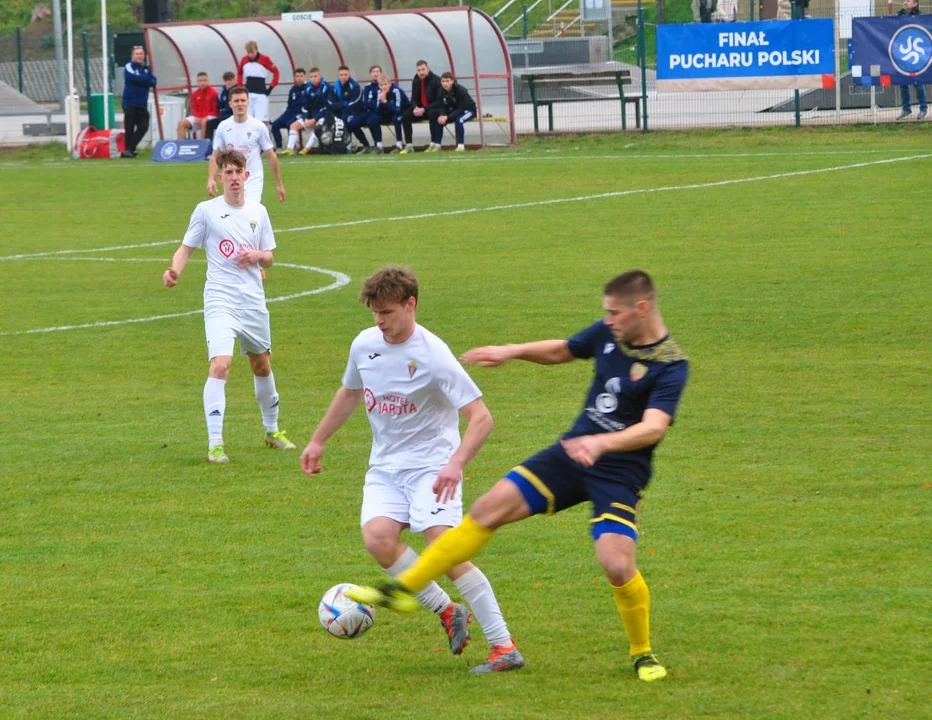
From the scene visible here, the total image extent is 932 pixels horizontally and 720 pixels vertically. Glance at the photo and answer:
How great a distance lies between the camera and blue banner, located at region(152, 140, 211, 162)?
111 ft

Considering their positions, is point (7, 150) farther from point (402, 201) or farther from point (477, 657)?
point (477, 657)

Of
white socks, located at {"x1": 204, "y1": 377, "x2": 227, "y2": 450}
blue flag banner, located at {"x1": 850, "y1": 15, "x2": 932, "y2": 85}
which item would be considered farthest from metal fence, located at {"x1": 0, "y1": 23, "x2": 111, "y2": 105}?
white socks, located at {"x1": 204, "y1": 377, "x2": 227, "y2": 450}

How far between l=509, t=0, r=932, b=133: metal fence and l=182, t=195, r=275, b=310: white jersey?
23.4m

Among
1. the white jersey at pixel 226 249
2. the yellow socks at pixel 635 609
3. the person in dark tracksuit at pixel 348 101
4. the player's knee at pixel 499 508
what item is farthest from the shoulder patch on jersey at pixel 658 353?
the person in dark tracksuit at pixel 348 101

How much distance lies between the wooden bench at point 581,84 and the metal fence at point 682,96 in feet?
0.08

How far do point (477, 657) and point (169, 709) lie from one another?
1.33m

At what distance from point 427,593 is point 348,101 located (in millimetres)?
28049

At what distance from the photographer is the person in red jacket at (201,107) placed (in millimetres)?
34156

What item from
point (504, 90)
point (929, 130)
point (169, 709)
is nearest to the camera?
point (169, 709)

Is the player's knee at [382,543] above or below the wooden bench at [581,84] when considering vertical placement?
below

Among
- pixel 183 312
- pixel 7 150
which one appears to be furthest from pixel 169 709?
pixel 7 150

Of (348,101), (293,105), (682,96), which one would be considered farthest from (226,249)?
(682,96)

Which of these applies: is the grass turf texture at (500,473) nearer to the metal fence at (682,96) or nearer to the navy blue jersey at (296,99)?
the metal fence at (682,96)

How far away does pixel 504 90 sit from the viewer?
35.2 m
